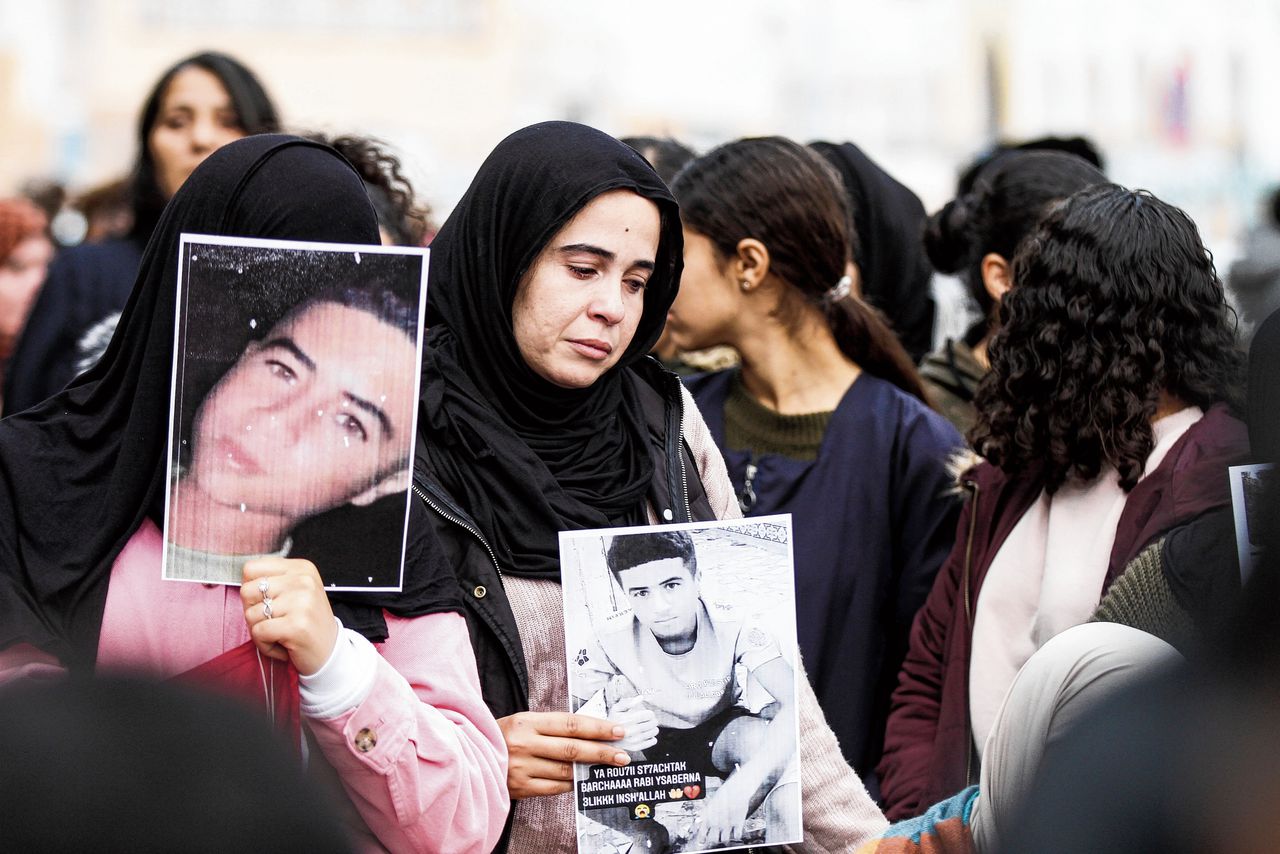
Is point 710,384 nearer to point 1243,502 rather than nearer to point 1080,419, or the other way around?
point 1080,419

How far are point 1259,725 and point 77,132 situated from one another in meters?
23.6

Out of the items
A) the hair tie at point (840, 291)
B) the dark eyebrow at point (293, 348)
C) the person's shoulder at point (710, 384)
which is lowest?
the person's shoulder at point (710, 384)

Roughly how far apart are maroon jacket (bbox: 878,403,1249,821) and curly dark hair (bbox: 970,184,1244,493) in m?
0.08

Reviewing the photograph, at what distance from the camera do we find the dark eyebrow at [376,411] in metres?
2.04

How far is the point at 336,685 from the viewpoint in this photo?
194 cm

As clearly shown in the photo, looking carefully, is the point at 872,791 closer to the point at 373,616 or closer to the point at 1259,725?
the point at 373,616

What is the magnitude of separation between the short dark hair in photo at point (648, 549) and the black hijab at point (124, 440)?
281 mm

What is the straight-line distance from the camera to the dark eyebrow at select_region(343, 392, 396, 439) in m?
2.04

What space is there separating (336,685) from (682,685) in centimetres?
59

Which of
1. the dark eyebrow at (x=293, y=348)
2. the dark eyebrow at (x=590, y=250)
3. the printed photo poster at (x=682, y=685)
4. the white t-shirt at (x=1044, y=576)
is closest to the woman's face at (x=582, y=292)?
the dark eyebrow at (x=590, y=250)

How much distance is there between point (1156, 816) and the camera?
40.5 inches

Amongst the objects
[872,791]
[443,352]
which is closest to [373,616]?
[443,352]

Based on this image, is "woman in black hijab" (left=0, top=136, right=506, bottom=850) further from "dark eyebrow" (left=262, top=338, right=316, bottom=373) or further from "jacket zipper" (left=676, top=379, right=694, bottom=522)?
"jacket zipper" (left=676, top=379, right=694, bottom=522)

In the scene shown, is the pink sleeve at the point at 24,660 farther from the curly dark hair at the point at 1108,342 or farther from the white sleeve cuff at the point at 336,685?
the curly dark hair at the point at 1108,342
